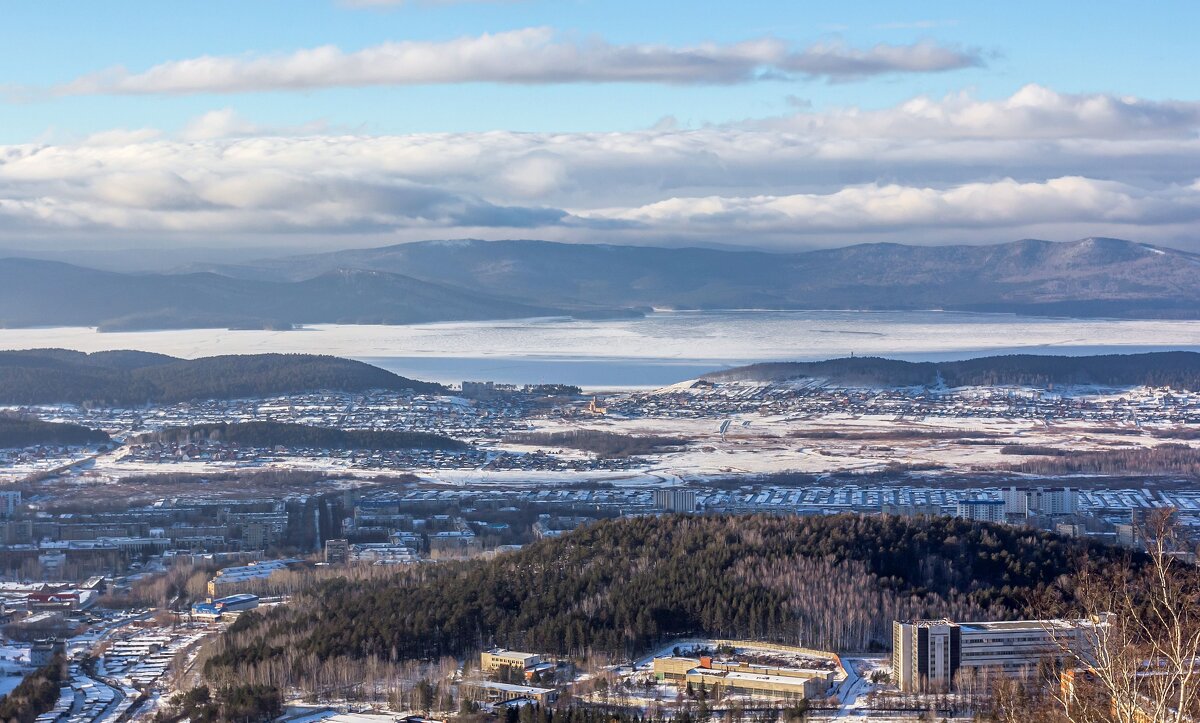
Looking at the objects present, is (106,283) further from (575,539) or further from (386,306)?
(575,539)

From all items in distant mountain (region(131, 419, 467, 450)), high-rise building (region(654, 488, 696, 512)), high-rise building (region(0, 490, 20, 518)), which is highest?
distant mountain (region(131, 419, 467, 450))

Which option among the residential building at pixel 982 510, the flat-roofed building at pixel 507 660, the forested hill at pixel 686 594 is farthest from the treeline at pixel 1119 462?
the flat-roofed building at pixel 507 660

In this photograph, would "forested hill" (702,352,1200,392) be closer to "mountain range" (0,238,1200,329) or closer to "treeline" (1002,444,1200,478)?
"treeline" (1002,444,1200,478)

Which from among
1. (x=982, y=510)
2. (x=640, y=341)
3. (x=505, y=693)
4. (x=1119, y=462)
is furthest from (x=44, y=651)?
(x=640, y=341)

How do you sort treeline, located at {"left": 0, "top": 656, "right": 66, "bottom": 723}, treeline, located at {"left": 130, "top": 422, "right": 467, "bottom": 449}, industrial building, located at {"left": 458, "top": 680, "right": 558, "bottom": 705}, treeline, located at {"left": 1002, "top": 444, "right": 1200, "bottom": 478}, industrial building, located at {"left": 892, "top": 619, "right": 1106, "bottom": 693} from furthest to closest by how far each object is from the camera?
treeline, located at {"left": 130, "top": 422, "right": 467, "bottom": 449}
treeline, located at {"left": 1002, "top": 444, "right": 1200, "bottom": 478}
treeline, located at {"left": 0, "top": 656, "right": 66, "bottom": 723}
industrial building, located at {"left": 892, "top": 619, "right": 1106, "bottom": 693}
industrial building, located at {"left": 458, "top": 680, "right": 558, "bottom": 705}

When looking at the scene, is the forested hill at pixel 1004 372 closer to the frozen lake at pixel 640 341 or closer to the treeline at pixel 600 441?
the frozen lake at pixel 640 341

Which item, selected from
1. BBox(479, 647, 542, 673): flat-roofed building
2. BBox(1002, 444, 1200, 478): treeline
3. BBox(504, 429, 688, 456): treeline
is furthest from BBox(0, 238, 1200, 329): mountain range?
BBox(479, 647, 542, 673): flat-roofed building
